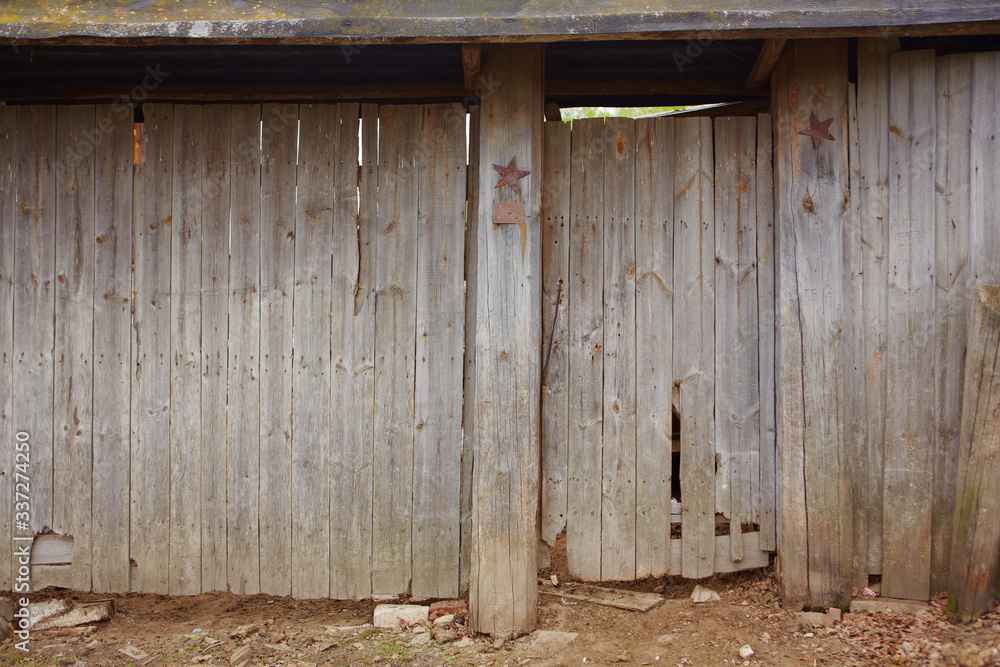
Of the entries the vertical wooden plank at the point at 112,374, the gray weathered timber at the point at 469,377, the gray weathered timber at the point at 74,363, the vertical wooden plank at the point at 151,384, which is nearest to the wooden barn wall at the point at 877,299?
the gray weathered timber at the point at 469,377

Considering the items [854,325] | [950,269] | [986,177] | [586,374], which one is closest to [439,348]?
[586,374]

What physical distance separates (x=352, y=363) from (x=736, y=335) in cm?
206

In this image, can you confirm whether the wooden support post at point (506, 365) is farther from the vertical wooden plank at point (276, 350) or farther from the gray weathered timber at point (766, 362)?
the gray weathered timber at point (766, 362)

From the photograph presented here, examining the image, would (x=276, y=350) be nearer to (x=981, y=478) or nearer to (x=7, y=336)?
(x=7, y=336)

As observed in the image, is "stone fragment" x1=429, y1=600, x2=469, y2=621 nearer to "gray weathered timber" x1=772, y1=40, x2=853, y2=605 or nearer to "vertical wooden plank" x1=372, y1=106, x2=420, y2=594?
"vertical wooden plank" x1=372, y1=106, x2=420, y2=594

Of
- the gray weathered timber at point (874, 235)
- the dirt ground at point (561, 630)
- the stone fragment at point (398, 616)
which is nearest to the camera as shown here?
the dirt ground at point (561, 630)

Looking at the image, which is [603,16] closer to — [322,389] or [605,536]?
[322,389]

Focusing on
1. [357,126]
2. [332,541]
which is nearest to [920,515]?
[332,541]

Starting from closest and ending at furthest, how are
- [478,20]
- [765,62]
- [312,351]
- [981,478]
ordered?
[478,20]
[981,478]
[765,62]
[312,351]

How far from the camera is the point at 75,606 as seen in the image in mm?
3240

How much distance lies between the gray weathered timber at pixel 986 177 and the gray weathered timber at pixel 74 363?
455cm

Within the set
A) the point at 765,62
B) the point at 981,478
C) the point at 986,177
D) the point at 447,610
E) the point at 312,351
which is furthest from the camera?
the point at 312,351

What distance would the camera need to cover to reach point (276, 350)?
10.7ft

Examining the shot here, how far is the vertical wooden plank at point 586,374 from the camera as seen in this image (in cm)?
324
